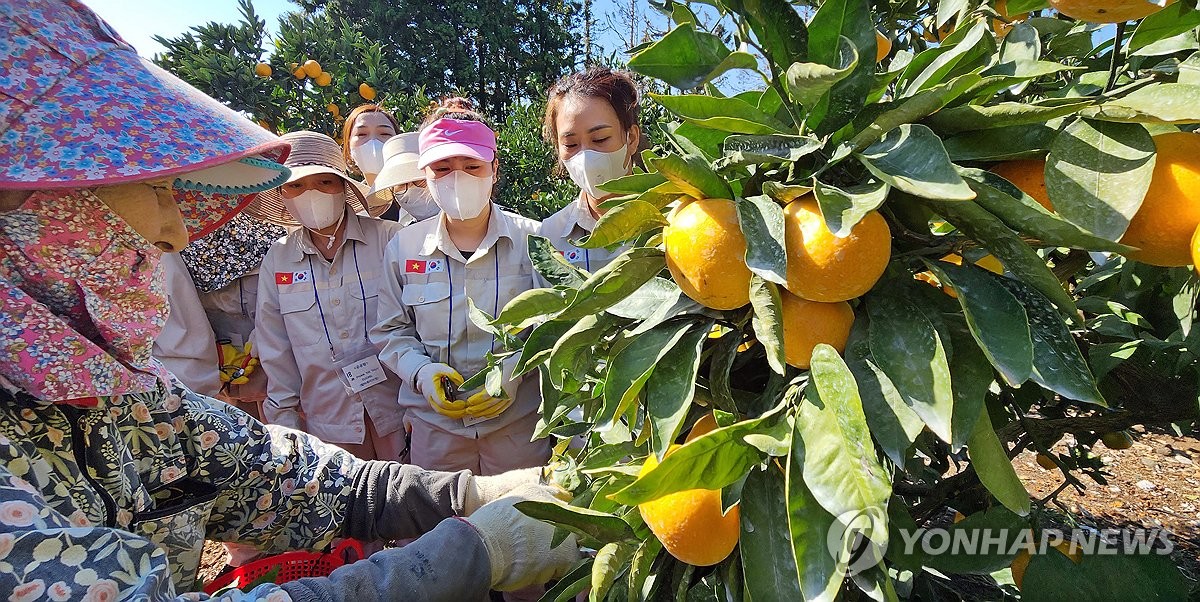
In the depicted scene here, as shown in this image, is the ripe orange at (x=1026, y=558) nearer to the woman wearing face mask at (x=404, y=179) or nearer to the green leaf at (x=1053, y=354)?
the green leaf at (x=1053, y=354)

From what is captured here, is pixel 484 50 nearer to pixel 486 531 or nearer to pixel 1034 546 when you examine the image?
pixel 486 531

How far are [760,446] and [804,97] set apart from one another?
27 cm

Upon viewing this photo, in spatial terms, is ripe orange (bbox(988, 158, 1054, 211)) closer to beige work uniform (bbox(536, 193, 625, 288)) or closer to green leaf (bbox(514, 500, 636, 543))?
green leaf (bbox(514, 500, 636, 543))

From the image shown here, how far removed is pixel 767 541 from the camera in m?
0.54

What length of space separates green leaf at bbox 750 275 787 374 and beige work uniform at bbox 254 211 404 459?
1931mm

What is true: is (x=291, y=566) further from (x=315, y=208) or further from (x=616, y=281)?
(x=315, y=208)

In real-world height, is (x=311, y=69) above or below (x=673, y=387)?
above

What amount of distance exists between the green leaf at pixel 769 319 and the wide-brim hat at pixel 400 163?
83.7 inches

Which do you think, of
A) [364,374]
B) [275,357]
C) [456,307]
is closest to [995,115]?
[456,307]

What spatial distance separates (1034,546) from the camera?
710mm

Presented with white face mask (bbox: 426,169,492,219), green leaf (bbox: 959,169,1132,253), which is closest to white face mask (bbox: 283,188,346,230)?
white face mask (bbox: 426,169,492,219)

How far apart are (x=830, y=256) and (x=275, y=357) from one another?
87.8 inches

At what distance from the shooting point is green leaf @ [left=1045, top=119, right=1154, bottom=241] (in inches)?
17.7

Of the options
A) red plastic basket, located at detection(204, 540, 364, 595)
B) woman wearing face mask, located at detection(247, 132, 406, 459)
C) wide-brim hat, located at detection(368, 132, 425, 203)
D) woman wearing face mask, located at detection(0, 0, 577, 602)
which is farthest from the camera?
wide-brim hat, located at detection(368, 132, 425, 203)
